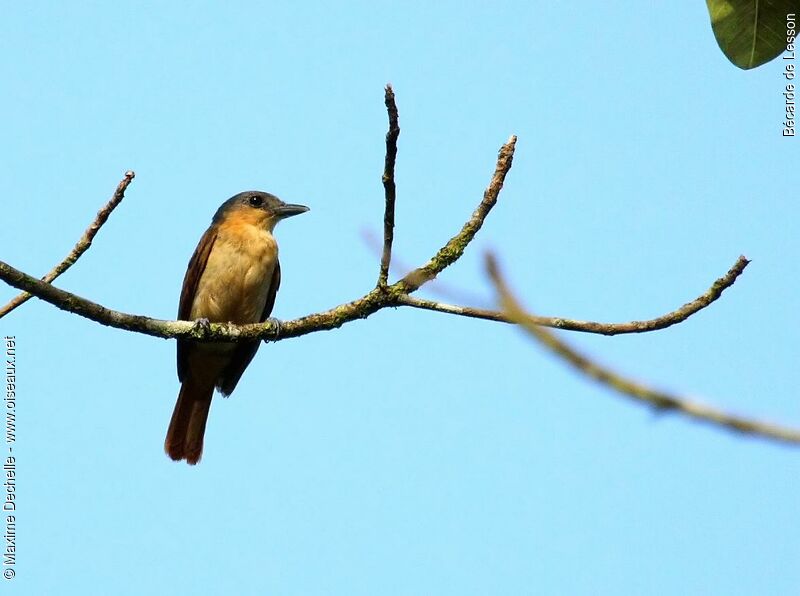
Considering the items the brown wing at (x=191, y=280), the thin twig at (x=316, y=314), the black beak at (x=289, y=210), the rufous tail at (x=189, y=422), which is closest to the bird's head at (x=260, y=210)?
the black beak at (x=289, y=210)

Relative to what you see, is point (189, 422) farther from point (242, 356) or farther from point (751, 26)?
point (751, 26)

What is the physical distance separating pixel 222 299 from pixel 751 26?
189 inches

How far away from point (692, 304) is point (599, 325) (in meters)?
0.35

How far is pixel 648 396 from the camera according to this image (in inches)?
35.8

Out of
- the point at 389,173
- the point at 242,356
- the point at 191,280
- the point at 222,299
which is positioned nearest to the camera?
the point at 389,173

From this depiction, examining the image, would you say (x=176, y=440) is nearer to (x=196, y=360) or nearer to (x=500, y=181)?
(x=196, y=360)

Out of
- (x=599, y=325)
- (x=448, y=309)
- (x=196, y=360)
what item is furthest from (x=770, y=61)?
(x=196, y=360)

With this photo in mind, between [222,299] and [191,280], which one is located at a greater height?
[191,280]

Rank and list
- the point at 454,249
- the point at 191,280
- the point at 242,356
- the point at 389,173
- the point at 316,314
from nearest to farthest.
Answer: the point at 389,173 < the point at 454,249 < the point at 316,314 < the point at 191,280 < the point at 242,356

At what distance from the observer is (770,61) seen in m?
2.86

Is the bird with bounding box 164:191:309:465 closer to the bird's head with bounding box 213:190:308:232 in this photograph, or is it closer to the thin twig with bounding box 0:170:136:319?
the bird's head with bounding box 213:190:308:232

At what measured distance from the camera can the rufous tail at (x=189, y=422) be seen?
24.3 feet

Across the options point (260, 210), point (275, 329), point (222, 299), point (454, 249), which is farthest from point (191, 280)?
point (454, 249)

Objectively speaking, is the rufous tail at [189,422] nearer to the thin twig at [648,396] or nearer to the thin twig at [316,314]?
the thin twig at [316,314]
